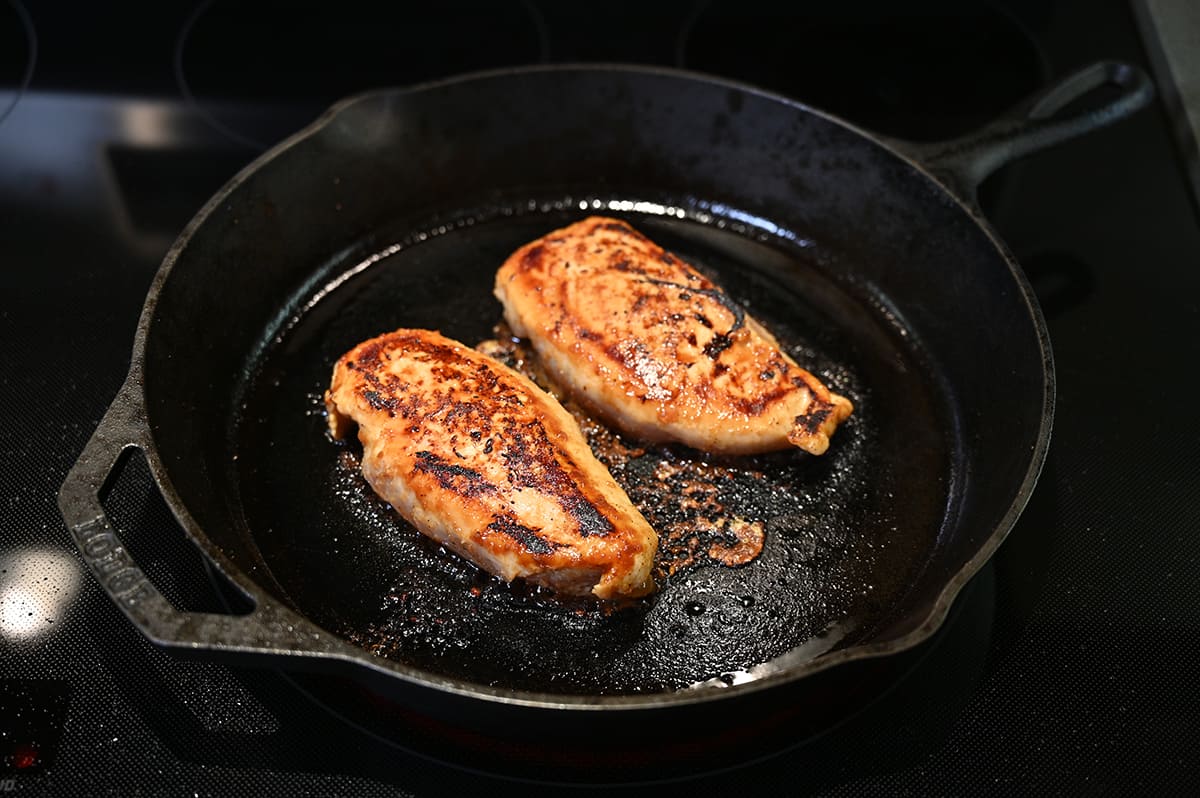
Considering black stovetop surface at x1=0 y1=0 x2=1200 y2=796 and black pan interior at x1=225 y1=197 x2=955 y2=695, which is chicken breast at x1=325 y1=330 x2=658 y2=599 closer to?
black pan interior at x1=225 y1=197 x2=955 y2=695

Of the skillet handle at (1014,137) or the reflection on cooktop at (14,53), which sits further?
the reflection on cooktop at (14,53)

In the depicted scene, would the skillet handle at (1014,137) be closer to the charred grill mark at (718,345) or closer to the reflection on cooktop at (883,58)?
the reflection on cooktop at (883,58)

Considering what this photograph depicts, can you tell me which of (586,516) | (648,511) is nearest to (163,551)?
(586,516)

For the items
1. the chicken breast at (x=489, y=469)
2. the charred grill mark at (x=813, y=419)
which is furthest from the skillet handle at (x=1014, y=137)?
the chicken breast at (x=489, y=469)

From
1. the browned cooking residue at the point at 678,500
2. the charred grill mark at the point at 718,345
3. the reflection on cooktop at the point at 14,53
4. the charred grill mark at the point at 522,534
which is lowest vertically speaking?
the browned cooking residue at the point at 678,500

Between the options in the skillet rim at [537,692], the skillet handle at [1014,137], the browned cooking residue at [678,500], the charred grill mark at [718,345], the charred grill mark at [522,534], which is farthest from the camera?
the skillet handle at [1014,137]

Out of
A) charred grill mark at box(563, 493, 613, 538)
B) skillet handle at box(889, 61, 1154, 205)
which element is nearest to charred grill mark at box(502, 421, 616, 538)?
charred grill mark at box(563, 493, 613, 538)

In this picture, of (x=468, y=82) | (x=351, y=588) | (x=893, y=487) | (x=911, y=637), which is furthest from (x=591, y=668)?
(x=468, y=82)
